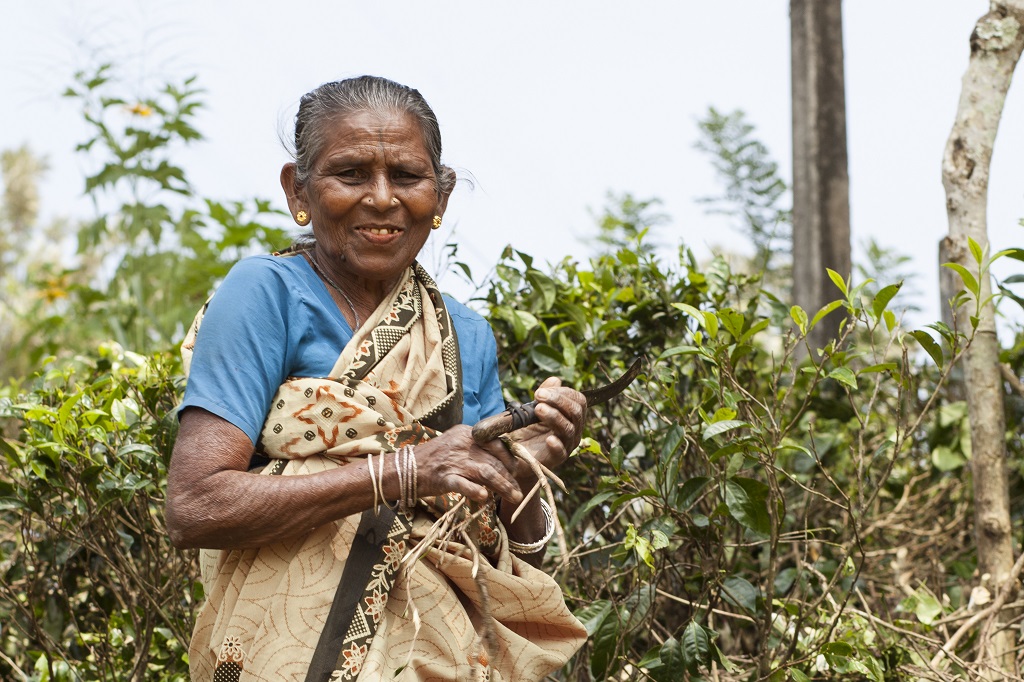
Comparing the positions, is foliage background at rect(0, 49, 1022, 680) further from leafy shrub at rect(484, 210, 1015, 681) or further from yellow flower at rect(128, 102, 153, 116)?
yellow flower at rect(128, 102, 153, 116)

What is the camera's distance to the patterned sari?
1.90 metres

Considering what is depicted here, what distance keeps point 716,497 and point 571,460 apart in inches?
17.3

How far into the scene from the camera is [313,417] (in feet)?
6.42

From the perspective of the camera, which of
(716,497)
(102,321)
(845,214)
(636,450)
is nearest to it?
(716,497)

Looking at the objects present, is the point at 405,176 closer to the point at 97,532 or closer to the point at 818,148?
the point at 97,532

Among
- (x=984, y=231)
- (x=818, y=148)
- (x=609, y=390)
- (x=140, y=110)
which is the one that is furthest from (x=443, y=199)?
(x=140, y=110)

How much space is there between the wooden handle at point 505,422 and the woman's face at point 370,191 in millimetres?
445

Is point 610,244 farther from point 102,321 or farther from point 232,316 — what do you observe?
point 102,321

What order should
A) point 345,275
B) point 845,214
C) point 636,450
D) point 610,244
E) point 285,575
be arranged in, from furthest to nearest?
point 845,214 < point 610,244 < point 636,450 < point 345,275 < point 285,575

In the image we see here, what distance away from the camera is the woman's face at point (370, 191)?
215 centimetres

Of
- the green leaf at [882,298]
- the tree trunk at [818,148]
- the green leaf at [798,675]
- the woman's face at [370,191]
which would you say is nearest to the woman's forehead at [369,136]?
the woman's face at [370,191]

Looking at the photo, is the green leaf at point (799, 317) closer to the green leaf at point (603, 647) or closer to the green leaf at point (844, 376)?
the green leaf at point (844, 376)

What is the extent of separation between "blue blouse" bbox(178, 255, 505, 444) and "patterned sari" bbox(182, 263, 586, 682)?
5cm

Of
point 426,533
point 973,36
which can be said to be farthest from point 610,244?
point 426,533
